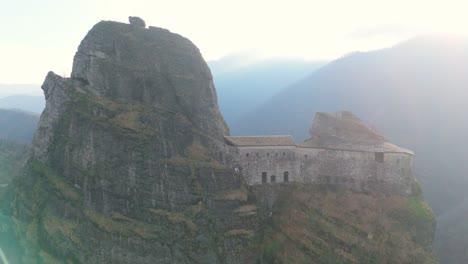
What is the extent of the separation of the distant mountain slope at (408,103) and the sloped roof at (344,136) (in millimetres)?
47694

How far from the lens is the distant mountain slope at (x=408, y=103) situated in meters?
88.3

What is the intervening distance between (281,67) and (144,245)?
506 feet

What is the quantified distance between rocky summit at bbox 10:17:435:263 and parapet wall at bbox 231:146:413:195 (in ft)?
3.02

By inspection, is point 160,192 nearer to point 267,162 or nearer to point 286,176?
point 267,162

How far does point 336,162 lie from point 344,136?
116 inches

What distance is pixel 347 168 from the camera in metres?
38.6

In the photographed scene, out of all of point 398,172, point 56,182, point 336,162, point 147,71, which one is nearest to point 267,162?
point 336,162

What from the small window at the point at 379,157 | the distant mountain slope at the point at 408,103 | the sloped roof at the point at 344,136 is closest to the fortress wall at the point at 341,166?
the small window at the point at 379,157

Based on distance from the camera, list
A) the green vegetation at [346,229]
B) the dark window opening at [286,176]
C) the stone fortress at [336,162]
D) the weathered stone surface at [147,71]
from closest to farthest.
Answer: the green vegetation at [346,229] → the weathered stone surface at [147,71] → the stone fortress at [336,162] → the dark window opening at [286,176]

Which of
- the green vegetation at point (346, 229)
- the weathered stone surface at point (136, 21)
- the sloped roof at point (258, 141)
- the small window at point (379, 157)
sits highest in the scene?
the weathered stone surface at point (136, 21)

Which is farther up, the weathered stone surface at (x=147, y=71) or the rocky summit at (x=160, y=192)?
the weathered stone surface at (x=147, y=71)

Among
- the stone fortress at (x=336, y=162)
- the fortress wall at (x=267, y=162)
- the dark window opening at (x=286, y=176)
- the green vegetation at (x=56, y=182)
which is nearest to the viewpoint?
the green vegetation at (x=56, y=182)

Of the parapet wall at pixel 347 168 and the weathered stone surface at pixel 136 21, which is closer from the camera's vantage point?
the parapet wall at pixel 347 168

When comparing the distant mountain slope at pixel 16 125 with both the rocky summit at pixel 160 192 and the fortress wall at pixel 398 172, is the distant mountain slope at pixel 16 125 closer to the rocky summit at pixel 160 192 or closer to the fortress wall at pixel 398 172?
the rocky summit at pixel 160 192
